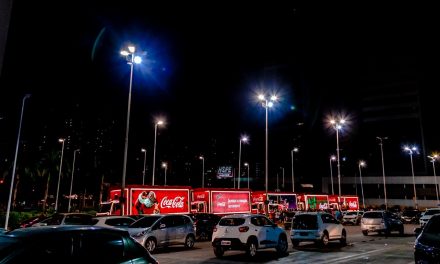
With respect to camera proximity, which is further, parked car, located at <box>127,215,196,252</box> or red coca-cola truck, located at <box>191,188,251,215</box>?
red coca-cola truck, located at <box>191,188,251,215</box>

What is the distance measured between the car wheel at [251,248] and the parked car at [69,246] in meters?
8.79

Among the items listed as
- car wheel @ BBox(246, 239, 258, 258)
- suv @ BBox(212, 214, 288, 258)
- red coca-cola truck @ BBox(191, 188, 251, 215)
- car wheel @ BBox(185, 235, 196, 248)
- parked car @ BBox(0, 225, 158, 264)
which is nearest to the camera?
parked car @ BBox(0, 225, 158, 264)

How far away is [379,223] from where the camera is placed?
949 inches

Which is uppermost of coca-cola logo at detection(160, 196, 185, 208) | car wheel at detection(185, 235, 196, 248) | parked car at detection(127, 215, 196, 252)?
coca-cola logo at detection(160, 196, 185, 208)

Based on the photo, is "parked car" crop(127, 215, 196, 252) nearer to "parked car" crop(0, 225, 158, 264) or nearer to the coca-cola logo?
the coca-cola logo

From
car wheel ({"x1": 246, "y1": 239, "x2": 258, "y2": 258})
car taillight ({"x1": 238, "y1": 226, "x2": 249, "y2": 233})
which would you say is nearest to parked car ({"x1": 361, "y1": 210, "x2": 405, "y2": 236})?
car wheel ({"x1": 246, "y1": 239, "x2": 258, "y2": 258})

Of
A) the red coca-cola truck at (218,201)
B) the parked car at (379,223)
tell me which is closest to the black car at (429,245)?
the parked car at (379,223)

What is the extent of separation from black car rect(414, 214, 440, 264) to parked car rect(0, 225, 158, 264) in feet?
20.9

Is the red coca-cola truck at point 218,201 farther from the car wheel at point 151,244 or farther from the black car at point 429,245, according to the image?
the black car at point 429,245

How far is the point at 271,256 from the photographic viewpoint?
14820mm

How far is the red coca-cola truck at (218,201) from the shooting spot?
29.8 m

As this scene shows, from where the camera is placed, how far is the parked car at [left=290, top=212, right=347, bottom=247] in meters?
17.6

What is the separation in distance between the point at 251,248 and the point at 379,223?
524 inches

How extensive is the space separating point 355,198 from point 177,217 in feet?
150
